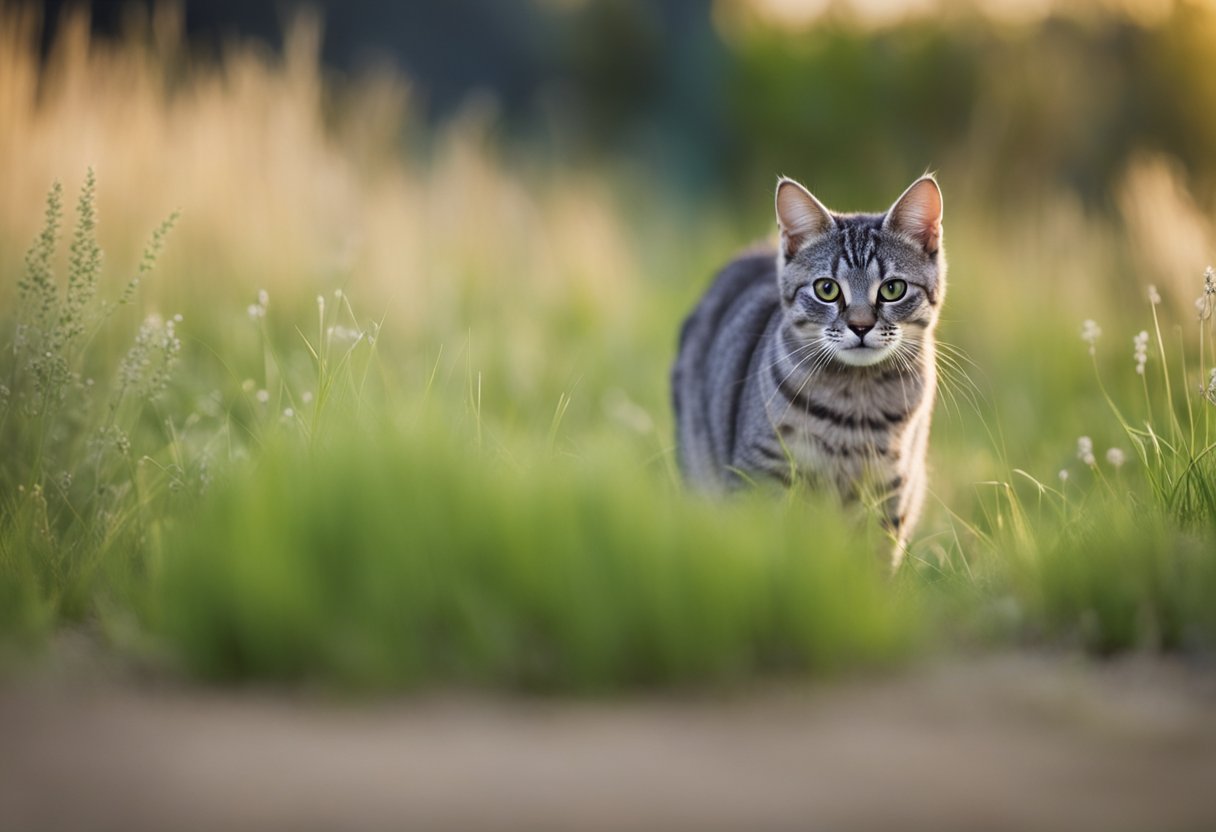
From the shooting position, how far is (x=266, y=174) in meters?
5.34

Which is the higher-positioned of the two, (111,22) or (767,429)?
(111,22)

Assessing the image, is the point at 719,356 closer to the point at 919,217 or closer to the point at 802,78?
the point at 919,217

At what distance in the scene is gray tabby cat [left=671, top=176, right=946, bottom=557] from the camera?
9.27 feet

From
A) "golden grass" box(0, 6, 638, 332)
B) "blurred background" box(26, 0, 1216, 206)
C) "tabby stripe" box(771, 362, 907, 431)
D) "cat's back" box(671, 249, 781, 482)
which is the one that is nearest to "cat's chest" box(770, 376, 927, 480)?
"tabby stripe" box(771, 362, 907, 431)

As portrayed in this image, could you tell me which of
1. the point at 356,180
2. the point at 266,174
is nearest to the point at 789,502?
the point at 266,174

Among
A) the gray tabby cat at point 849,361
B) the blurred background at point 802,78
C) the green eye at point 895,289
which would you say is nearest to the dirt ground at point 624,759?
the gray tabby cat at point 849,361

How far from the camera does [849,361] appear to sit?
9.22 feet

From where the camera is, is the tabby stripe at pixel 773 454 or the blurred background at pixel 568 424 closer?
the blurred background at pixel 568 424

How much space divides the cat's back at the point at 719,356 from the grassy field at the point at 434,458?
0.62 ft

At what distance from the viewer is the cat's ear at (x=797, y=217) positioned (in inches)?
120

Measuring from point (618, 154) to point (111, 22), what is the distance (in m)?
4.67

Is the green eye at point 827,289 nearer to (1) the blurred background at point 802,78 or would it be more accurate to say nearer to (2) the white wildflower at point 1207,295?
(2) the white wildflower at point 1207,295

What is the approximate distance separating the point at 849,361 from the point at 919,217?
51cm

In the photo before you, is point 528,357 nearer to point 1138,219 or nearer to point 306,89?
point 306,89
